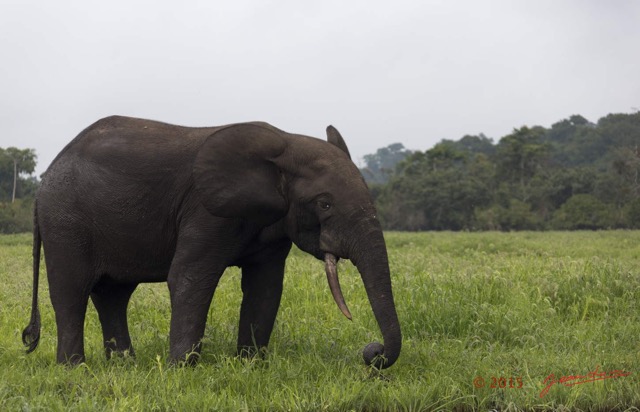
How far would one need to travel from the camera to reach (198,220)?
510cm

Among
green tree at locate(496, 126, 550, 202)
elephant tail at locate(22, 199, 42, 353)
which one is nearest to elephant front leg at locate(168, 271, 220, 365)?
elephant tail at locate(22, 199, 42, 353)

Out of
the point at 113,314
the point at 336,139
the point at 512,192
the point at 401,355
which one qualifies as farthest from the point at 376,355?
the point at 512,192

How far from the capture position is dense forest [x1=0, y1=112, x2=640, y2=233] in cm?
4928

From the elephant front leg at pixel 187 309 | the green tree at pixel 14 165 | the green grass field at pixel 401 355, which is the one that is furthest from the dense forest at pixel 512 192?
the elephant front leg at pixel 187 309

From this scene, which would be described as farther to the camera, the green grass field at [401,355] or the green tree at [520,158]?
the green tree at [520,158]

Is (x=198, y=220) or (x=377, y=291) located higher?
(x=198, y=220)

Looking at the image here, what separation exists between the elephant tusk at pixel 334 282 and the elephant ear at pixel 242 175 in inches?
19.2

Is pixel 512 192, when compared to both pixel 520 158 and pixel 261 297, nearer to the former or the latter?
pixel 520 158

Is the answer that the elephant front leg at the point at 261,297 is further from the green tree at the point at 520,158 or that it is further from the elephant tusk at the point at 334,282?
the green tree at the point at 520,158

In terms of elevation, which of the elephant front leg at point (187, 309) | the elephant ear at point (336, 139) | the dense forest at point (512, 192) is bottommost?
the elephant front leg at point (187, 309)

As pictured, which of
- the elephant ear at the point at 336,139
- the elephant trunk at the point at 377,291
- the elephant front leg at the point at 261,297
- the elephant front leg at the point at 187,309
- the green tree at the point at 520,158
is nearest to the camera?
the elephant trunk at the point at 377,291

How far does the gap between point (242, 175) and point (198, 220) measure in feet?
1.48

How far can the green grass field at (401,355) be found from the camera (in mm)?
4520

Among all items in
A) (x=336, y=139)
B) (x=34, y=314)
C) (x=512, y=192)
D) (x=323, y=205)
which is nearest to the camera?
(x=323, y=205)
